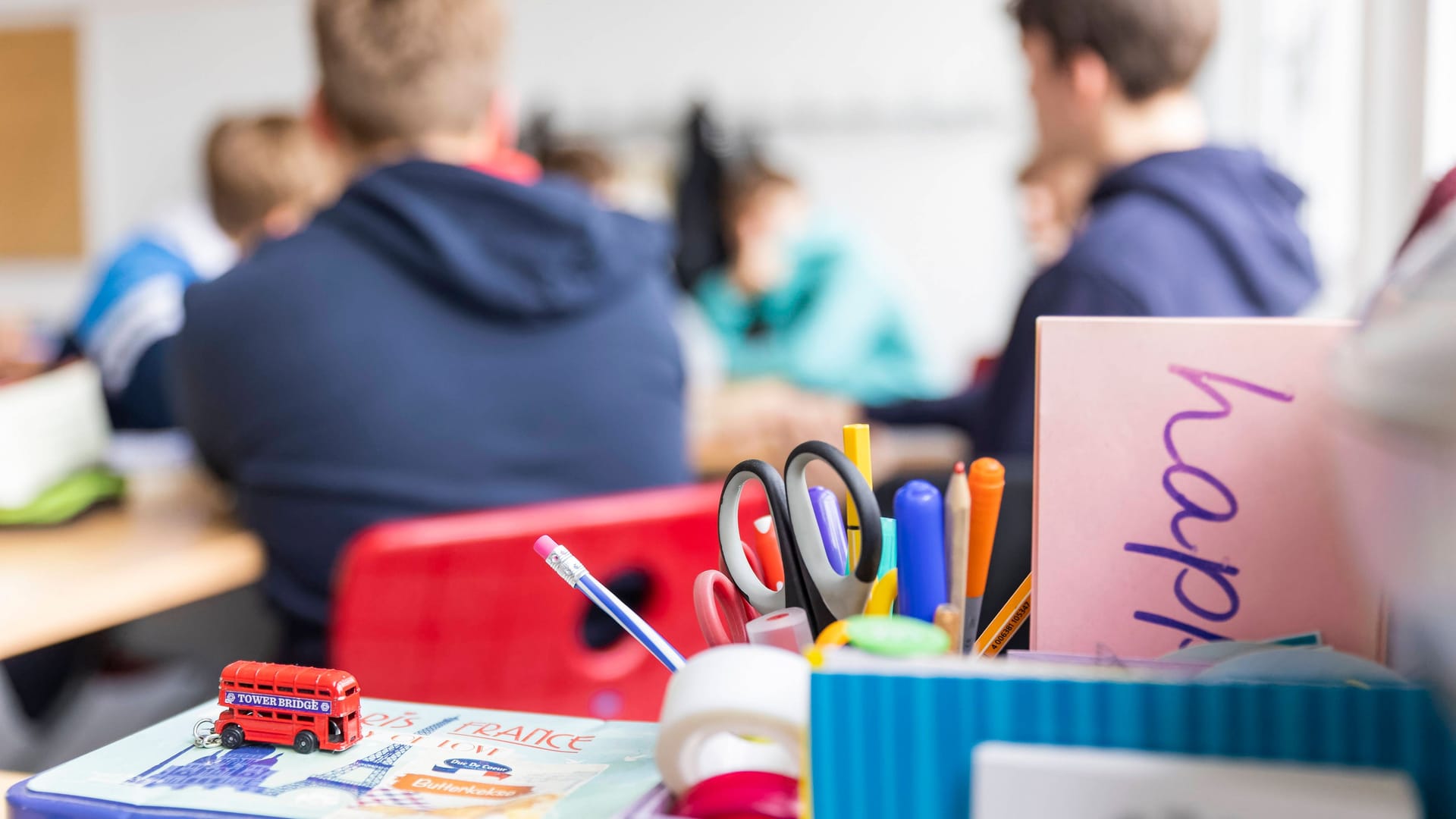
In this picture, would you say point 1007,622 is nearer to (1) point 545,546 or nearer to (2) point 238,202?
(1) point 545,546

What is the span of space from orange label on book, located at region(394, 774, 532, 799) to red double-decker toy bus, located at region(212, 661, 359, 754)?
0.13 ft

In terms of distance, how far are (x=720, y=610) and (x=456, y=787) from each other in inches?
4.4

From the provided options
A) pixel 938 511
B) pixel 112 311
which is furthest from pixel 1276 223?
pixel 112 311

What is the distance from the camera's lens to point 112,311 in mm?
2119

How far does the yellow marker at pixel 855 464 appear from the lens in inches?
15.8

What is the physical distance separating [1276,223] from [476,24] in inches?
37.3

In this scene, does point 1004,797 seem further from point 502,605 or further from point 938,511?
point 502,605

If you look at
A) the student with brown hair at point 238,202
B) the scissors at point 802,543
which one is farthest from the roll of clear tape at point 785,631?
the student with brown hair at point 238,202

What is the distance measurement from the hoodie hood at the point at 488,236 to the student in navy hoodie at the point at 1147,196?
462mm

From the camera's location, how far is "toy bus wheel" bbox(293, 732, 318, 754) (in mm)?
396

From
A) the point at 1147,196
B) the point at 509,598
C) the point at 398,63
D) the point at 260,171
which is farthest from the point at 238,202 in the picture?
the point at 1147,196

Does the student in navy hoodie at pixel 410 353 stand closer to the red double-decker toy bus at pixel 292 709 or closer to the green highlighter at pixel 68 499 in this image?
the green highlighter at pixel 68 499

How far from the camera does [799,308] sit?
3.60 meters

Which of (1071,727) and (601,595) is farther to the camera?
(601,595)
